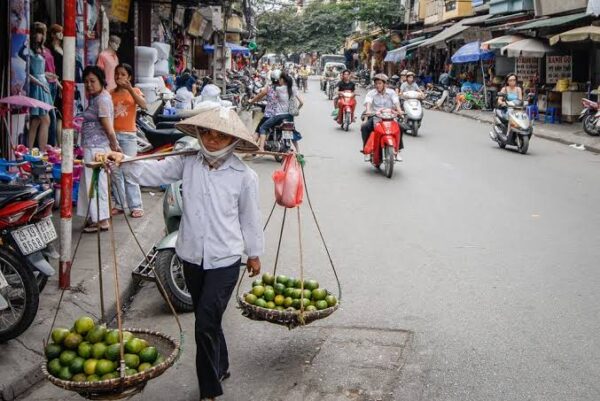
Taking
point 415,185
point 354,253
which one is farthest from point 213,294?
point 415,185

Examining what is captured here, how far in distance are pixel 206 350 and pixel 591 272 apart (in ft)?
13.4

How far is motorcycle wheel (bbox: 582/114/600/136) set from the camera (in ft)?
58.3

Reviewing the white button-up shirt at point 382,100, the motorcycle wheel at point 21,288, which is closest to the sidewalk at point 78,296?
the motorcycle wheel at point 21,288

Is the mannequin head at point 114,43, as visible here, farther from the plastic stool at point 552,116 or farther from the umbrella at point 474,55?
the umbrella at point 474,55

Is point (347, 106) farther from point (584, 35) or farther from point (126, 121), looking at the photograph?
point (126, 121)

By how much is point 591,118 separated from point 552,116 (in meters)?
3.97

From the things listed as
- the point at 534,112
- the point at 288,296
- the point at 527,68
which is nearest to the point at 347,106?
the point at 534,112

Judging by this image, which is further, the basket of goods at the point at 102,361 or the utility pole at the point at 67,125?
the utility pole at the point at 67,125

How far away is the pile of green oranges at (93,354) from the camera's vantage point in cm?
351

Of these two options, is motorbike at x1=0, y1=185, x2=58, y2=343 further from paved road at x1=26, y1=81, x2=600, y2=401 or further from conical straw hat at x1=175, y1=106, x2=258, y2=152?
conical straw hat at x1=175, y1=106, x2=258, y2=152

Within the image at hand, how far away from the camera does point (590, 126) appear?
1797 centimetres

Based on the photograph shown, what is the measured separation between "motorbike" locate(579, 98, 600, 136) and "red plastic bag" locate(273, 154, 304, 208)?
14.9 meters

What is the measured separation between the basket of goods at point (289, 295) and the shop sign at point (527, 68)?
21965 mm

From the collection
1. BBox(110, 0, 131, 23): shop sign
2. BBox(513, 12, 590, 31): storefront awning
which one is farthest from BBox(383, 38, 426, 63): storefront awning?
BBox(110, 0, 131, 23): shop sign
